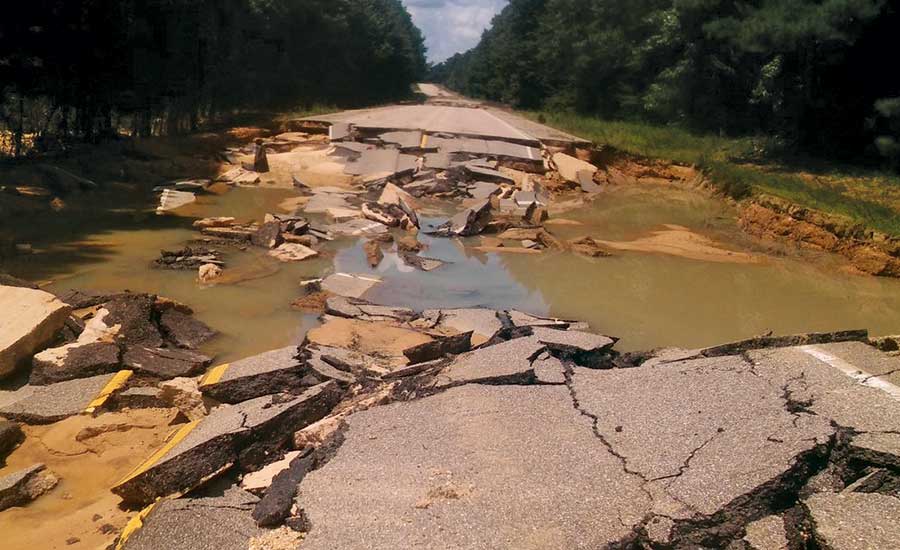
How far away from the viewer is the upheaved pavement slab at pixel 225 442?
4250 mm

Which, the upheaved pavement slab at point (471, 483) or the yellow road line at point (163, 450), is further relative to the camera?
the yellow road line at point (163, 450)

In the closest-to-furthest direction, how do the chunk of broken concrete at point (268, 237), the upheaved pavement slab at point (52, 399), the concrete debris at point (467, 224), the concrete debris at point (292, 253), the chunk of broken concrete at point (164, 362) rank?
the upheaved pavement slab at point (52, 399) < the chunk of broken concrete at point (164, 362) < the concrete debris at point (292, 253) < the chunk of broken concrete at point (268, 237) < the concrete debris at point (467, 224)

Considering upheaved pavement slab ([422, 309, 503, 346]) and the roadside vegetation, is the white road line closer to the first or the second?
upheaved pavement slab ([422, 309, 503, 346])

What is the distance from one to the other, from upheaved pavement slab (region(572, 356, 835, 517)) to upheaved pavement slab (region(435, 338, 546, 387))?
1.37 ft

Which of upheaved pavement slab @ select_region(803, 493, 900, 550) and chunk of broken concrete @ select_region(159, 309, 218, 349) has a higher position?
upheaved pavement slab @ select_region(803, 493, 900, 550)

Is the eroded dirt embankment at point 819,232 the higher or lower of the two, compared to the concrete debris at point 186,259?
higher

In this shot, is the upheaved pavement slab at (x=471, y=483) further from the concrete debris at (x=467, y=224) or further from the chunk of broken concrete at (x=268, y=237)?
the concrete debris at (x=467, y=224)

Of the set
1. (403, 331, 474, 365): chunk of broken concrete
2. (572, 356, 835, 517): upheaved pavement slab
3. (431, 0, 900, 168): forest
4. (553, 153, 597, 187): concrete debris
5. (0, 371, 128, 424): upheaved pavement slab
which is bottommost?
(0, 371, 128, 424): upheaved pavement slab

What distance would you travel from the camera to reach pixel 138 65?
1703 cm

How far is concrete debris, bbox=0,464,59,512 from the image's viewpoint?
4359 millimetres

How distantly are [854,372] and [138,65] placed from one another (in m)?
16.9

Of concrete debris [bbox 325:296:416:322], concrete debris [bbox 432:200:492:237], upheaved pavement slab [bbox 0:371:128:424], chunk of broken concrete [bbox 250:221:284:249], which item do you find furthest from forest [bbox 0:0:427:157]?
upheaved pavement slab [bbox 0:371:128:424]

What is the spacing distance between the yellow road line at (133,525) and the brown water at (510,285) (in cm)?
311

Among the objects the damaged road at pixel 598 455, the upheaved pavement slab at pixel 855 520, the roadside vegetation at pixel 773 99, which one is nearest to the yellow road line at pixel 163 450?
the damaged road at pixel 598 455
